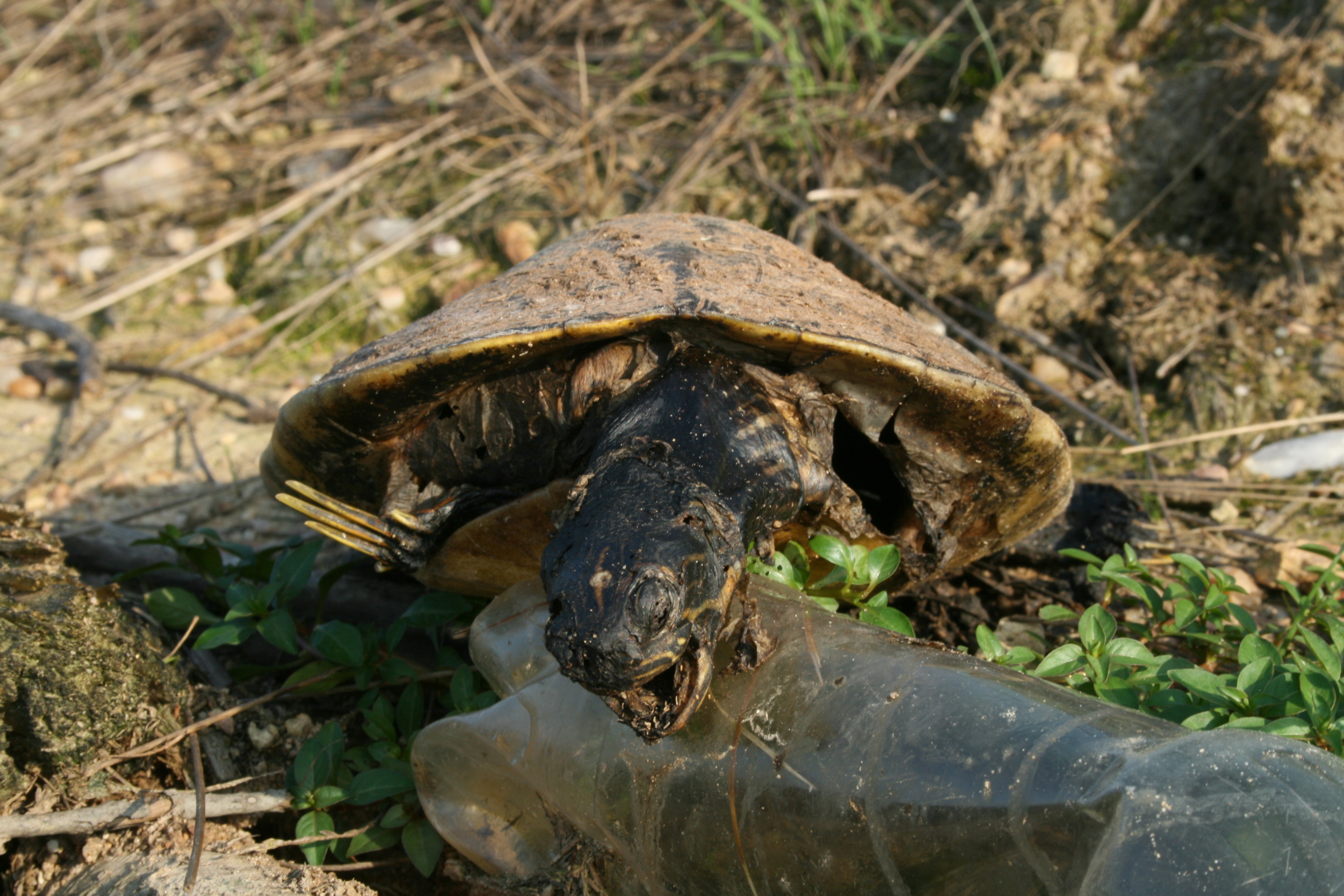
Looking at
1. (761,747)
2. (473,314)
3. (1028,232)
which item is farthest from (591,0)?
(761,747)

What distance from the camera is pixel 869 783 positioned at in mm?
1227

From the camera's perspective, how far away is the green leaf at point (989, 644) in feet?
5.30

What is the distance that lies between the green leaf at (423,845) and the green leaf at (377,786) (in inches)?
2.5

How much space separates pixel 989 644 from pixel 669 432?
0.67 m

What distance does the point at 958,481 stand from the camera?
1.93 meters

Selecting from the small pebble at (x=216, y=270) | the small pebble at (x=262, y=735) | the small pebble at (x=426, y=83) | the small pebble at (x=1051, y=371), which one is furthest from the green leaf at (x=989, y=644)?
the small pebble at (x=426, y=83)

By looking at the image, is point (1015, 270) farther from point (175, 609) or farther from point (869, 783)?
point (175, 609)

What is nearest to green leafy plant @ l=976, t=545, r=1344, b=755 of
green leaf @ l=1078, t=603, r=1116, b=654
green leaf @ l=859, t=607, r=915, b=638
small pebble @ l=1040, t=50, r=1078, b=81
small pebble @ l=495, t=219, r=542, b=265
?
green leaf @ l=1078, t=603, r=1116, b=654

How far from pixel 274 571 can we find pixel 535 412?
0.68 metres

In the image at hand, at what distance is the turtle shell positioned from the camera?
1.64 meters

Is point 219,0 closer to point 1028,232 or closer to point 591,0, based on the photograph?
point 591,0

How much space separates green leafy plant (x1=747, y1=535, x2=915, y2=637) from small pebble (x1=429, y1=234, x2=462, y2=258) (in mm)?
2640

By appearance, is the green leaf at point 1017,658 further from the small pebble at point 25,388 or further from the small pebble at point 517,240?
the small pebble at point 25,388

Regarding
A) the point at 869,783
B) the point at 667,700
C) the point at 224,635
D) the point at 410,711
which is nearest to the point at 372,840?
the point at 410,711
